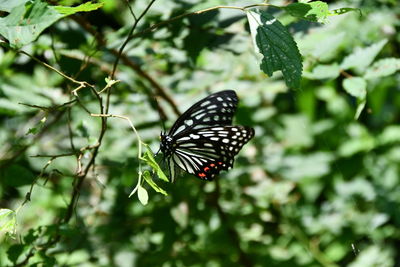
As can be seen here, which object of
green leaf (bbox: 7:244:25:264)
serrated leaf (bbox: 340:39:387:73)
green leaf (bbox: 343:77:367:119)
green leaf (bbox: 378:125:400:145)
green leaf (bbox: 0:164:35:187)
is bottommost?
green leaf (bbox: 7:244:25:264)

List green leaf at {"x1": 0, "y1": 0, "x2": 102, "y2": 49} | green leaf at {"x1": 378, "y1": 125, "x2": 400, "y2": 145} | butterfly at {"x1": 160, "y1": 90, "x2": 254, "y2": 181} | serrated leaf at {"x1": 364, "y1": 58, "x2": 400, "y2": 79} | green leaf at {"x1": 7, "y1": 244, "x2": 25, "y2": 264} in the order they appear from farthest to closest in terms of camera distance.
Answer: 1. green leaf at {"x1": 378, "y1": 125, "x2": 400, "y2": 145}
2. serrated leaf at {"x1": 364, "y1": 58, "x2": 400, "y2": 79}
3. butterfly at {"x1": 160, "y1": 90, "x2": 254, "y2": 181}
4. green leaf at {"x1": 7, "y1": 244, "x2": 25, "y2": 264}
5. green leaf at {"x1": 0, "y1": 0, "x2": 102, "y2": 49}

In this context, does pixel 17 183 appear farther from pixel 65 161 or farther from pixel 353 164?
pixel 353 164

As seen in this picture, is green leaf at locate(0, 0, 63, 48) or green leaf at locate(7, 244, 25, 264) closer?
green leaf at locate(0, 0, 63, 48)

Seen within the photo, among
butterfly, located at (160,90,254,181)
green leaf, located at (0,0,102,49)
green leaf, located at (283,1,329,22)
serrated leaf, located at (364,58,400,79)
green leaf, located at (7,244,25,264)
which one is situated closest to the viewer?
green leaf, located at (0,0,102,49)

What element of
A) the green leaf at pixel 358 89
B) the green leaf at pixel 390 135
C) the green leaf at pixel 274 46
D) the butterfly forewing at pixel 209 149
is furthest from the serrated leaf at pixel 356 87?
the green leaf at pixel 390 135

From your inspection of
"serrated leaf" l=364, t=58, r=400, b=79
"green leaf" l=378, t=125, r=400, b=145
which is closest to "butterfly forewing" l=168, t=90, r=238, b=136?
"serrated leaf" l=364, t=58, r=400, b=79

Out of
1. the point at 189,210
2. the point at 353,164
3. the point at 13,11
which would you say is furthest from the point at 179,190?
the point at 353,164

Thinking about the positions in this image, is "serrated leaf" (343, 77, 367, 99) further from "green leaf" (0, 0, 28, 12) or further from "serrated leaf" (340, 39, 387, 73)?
"green leaf" (0, 0, 28, 12)

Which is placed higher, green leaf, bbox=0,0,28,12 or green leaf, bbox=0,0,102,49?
green leaf, bbox=0,0,28,12

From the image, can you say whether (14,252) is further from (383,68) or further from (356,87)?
(383,68)
